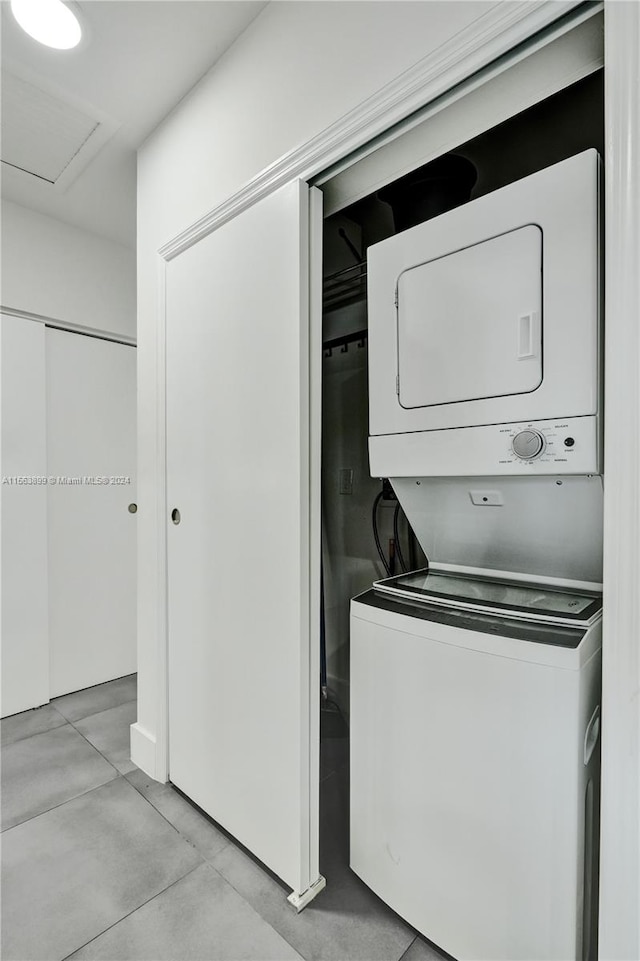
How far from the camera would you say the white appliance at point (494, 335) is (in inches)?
40.6

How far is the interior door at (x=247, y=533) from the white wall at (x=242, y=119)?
5.5 inches

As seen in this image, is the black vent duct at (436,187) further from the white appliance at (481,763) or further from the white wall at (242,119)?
the white appliance at (481,763)

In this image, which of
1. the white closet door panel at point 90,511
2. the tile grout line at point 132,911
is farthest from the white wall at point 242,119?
the white closet door panel at point 90,511

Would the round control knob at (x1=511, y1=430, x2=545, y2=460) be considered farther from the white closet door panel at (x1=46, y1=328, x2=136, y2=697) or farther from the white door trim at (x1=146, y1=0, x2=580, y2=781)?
the white closet door panel at (x1=46, y1=328, x2=136, y2=697)

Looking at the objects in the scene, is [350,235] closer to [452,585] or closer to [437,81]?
[437,81]

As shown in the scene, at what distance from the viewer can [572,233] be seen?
104 cm

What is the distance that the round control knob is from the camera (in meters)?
1.08

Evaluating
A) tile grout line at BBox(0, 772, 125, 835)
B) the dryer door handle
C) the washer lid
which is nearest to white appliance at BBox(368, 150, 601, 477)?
the washer lid

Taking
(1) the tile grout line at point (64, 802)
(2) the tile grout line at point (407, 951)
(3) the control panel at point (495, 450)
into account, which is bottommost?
(1) the tile grout line at point (64, 802)

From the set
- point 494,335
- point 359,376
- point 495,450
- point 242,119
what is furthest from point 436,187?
point 495,450

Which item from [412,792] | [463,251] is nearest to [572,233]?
[463,251]

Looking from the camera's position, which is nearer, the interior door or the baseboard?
the interior door

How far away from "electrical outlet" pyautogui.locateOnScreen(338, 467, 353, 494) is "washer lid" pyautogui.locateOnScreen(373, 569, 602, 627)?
916 mm

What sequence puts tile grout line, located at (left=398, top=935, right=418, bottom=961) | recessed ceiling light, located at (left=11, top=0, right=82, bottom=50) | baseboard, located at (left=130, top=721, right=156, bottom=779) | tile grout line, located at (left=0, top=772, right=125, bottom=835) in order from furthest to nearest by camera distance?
1. baseboard, located at (left=130, top=721, right=156, bottom=779)
2. tile grout line, located at (left=0, top=772, right=125, bottom=835)
3. recessed ceiling light, located at (left=11, top=0, right=82, bottom=50)
4. tile grout line, located at (left=398, top=935, right=418, bottom=961)
